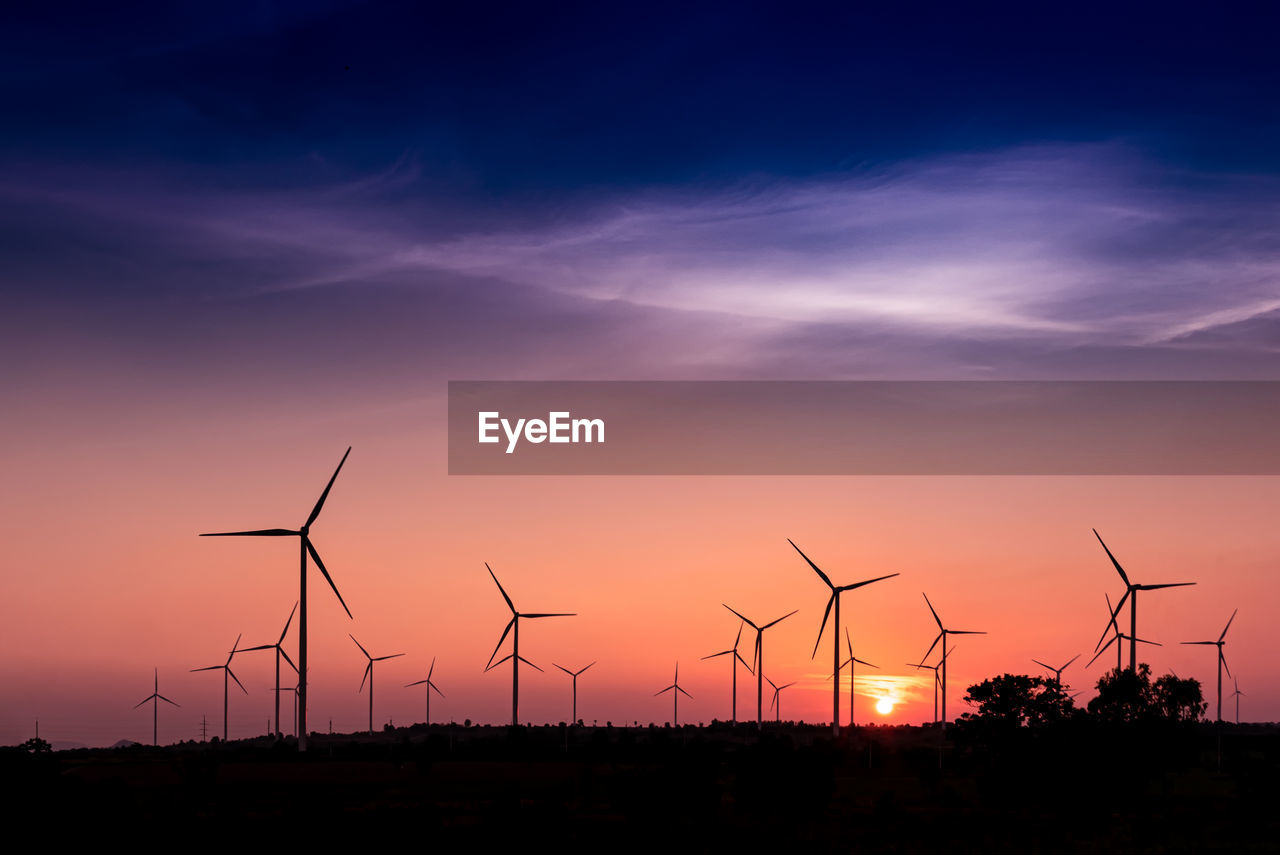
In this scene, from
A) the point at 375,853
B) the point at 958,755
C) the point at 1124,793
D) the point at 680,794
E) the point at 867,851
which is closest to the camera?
the point at 375,853

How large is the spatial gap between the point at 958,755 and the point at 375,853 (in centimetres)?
12056

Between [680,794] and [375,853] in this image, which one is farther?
[680,794]

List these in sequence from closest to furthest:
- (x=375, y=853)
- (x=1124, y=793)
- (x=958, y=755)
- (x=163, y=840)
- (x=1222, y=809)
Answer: (x=163, y=840) → (x=375, y=853) → (x=1124, y=793) → (x=1222, y=809) → (x=958, y=755)

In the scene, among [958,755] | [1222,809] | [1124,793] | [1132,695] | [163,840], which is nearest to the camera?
[163,840]

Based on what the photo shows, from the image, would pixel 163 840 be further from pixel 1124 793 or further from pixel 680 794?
pixel 1124 793

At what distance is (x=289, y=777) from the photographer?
172000mm

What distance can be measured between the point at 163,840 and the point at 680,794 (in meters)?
43.0

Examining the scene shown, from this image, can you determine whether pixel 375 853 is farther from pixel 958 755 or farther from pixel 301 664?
pixel 958 755

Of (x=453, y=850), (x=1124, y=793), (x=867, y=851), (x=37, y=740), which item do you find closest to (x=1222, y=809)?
(x=1124, y=793)

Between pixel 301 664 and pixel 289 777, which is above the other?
pixel 301 664

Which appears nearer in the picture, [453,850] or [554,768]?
[453,850]

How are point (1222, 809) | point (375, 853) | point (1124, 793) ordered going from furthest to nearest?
point (1222, 809) < point (1124, 793) < point (375, 853)

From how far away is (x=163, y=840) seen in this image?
77.3 metres

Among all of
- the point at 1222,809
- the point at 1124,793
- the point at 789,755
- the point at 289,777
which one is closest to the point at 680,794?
the point at 789,755
